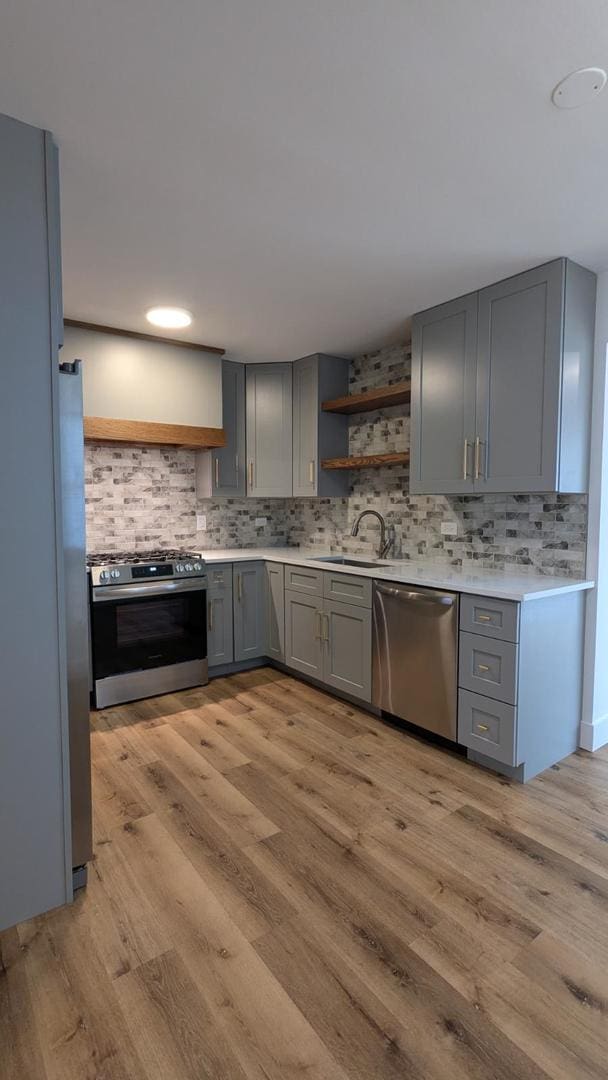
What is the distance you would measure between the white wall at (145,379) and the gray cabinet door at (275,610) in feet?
3.79

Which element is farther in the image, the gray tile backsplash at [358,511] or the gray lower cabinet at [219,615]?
the gray lower cabinet at [219,615]

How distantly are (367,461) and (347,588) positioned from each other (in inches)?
35.8

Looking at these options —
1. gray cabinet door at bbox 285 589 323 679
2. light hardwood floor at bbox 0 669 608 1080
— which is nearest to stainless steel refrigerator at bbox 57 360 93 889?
light hardwood floor at bbox 0 669 608 1080

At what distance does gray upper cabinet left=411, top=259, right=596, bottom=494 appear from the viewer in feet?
7.83

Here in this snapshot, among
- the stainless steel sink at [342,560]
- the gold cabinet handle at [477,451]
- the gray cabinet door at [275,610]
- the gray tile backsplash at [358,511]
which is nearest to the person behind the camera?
the gold cabinet handle at [477,451]

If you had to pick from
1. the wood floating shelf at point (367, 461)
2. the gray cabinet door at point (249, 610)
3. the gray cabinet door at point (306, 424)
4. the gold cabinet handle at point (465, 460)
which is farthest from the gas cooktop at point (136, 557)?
the gold cabinet handle at point (465, 460)

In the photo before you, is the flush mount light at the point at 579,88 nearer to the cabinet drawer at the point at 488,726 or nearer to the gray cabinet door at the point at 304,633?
the cabinet drawer at the point at 488,726

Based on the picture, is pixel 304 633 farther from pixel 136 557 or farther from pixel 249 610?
pixel 136 557

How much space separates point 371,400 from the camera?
351cm

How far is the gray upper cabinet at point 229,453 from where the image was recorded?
398 cm

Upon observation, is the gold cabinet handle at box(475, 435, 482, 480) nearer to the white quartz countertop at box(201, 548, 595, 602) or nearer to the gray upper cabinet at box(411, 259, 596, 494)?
the gray upper cabinet at box(411, 259, 596, 494)

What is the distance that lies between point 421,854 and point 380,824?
216 mm

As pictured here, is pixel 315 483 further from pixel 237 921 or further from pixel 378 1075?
pixel 378 1075

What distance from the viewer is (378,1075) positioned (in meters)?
1.16
